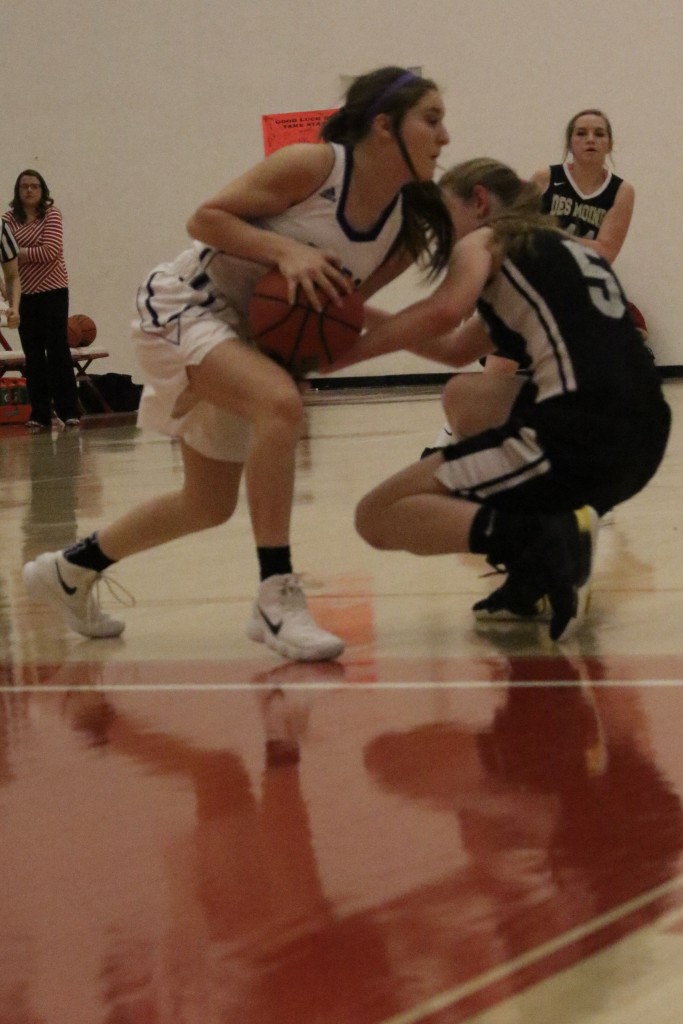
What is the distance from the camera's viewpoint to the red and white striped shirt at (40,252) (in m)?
10.6

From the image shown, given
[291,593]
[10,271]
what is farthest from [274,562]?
[10,271]

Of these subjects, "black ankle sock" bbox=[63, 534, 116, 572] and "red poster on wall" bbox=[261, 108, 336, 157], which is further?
"red poster on wall" bbox=[261, 108, 336, 157]

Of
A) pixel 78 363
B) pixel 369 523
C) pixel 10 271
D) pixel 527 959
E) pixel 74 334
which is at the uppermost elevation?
pixel 527 959

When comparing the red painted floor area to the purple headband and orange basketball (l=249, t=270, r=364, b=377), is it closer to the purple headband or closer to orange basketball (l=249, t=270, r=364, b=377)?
orange basketball (l=249, t=270, r=364, b=377)

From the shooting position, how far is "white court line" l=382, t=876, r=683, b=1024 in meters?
1.34

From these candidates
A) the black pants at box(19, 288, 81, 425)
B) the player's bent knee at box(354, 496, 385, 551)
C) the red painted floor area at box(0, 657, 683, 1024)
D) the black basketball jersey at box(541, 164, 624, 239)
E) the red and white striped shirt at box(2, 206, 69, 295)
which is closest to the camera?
the red painted floor area at box(0, 657, 683, 1024)

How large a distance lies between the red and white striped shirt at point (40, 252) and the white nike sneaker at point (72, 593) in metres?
7.67

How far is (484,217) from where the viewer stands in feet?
10.6

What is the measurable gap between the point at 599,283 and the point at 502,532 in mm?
536

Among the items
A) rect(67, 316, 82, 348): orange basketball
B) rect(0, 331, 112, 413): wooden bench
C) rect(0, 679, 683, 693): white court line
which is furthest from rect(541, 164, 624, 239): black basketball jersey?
rect(67, 316, 82, 348): orange basketball

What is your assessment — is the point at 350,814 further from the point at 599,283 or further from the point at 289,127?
the point at 289,127

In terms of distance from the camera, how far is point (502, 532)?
2992 millimetres

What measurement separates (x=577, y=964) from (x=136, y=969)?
0.42 meters

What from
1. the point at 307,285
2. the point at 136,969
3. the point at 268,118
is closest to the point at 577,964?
the point at 136,969
